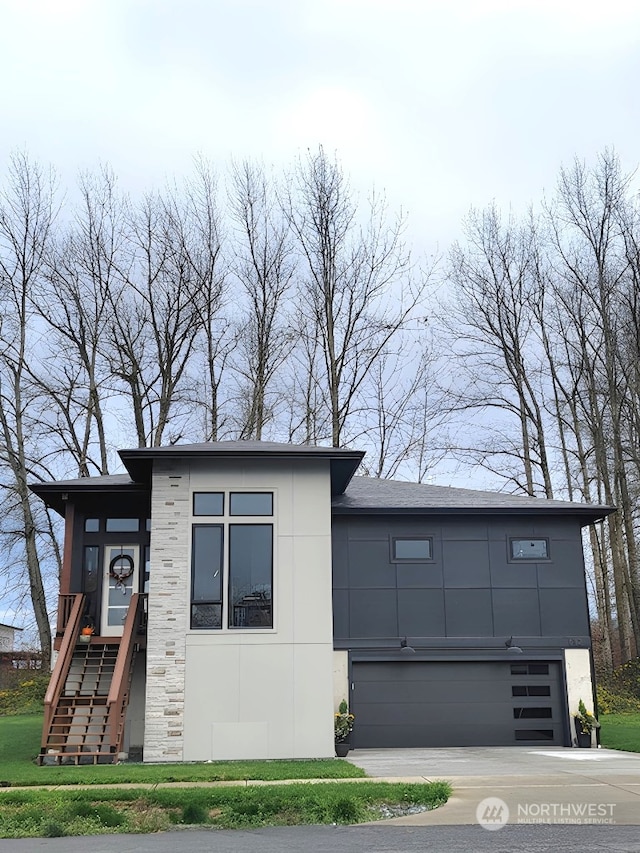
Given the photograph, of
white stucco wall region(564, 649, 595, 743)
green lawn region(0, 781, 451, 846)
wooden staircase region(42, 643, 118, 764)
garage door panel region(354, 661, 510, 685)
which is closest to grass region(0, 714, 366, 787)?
wooden staircase region(42, 643, 118, 764)

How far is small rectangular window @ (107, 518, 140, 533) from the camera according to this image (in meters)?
18.4

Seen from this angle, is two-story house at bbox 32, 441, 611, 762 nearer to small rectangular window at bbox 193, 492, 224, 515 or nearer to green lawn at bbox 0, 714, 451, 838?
small rectangular window at bbox 193, 492, 224, 515

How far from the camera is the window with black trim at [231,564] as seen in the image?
16.1 metres

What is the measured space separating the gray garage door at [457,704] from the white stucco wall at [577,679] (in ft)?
0.69

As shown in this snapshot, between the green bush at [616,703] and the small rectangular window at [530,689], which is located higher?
the small rectangular window at [530,689]

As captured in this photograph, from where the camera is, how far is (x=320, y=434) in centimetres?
3142

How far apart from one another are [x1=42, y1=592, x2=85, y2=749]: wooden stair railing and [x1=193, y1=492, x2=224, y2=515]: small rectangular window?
119 inches

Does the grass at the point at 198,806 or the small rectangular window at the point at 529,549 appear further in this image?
the small rectangular window at the point at 529,549

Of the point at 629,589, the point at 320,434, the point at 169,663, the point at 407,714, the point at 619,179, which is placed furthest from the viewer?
the point at 320,434

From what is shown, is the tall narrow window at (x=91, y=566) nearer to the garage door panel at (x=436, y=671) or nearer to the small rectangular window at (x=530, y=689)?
the garage door panel at (x=436, y=671)

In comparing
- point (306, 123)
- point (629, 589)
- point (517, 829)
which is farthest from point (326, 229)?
point (517, 829)

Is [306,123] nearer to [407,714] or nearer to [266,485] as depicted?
[266,485]

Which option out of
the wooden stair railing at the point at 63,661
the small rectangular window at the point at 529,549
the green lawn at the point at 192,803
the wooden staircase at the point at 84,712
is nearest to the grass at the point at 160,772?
the green lawn at the point at 192,803

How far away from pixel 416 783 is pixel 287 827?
2269 millimetres
